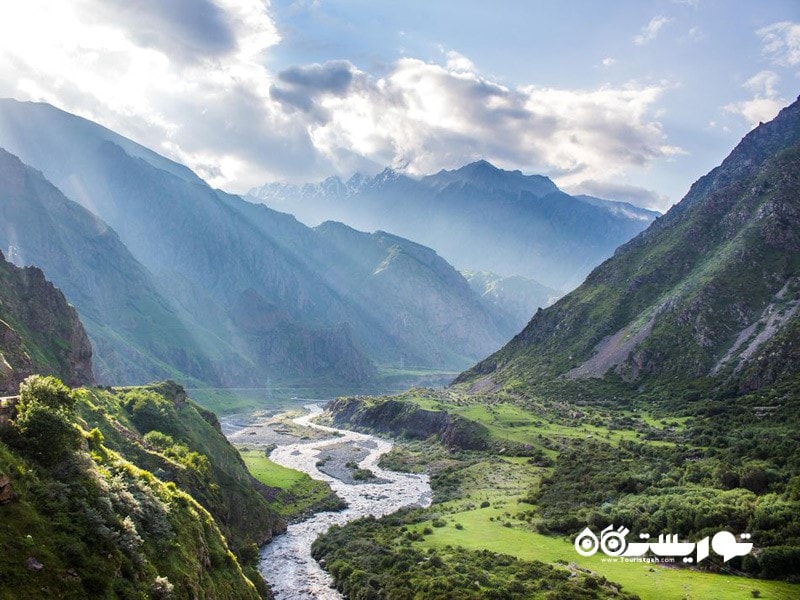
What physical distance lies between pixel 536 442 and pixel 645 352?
65.4 m

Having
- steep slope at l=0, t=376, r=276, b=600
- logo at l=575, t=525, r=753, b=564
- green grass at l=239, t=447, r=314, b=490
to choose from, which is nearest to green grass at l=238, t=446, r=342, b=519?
green grass at l=239, t=447, r=314, b=490

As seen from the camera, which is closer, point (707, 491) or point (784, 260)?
point (707, 491)

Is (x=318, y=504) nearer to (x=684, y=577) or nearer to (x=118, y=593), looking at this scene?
(x=684, y=577)

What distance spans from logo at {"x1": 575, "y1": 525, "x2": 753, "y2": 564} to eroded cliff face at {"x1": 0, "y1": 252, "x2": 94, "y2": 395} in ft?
237

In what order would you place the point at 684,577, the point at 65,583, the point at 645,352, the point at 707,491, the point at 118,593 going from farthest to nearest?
the point at 645,352 < the point at 707,491 < the point at 684,577 < the point at 118,593 < the point at 65,583

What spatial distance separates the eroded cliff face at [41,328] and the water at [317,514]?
131ft

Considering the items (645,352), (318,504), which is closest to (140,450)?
(318,504)

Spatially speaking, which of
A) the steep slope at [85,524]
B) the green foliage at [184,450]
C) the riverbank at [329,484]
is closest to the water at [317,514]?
the riverbank at [329,484]

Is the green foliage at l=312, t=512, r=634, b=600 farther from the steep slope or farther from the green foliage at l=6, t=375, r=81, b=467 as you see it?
the green foliage at l=6, t=375, r=81, b=467

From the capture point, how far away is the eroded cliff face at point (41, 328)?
76812 mm

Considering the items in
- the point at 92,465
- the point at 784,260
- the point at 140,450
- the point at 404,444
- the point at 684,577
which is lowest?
the point at 404,444

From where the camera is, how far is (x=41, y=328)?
298 ft

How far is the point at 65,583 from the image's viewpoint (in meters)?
24.1

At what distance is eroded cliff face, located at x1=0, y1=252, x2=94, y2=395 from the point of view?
252 ft
